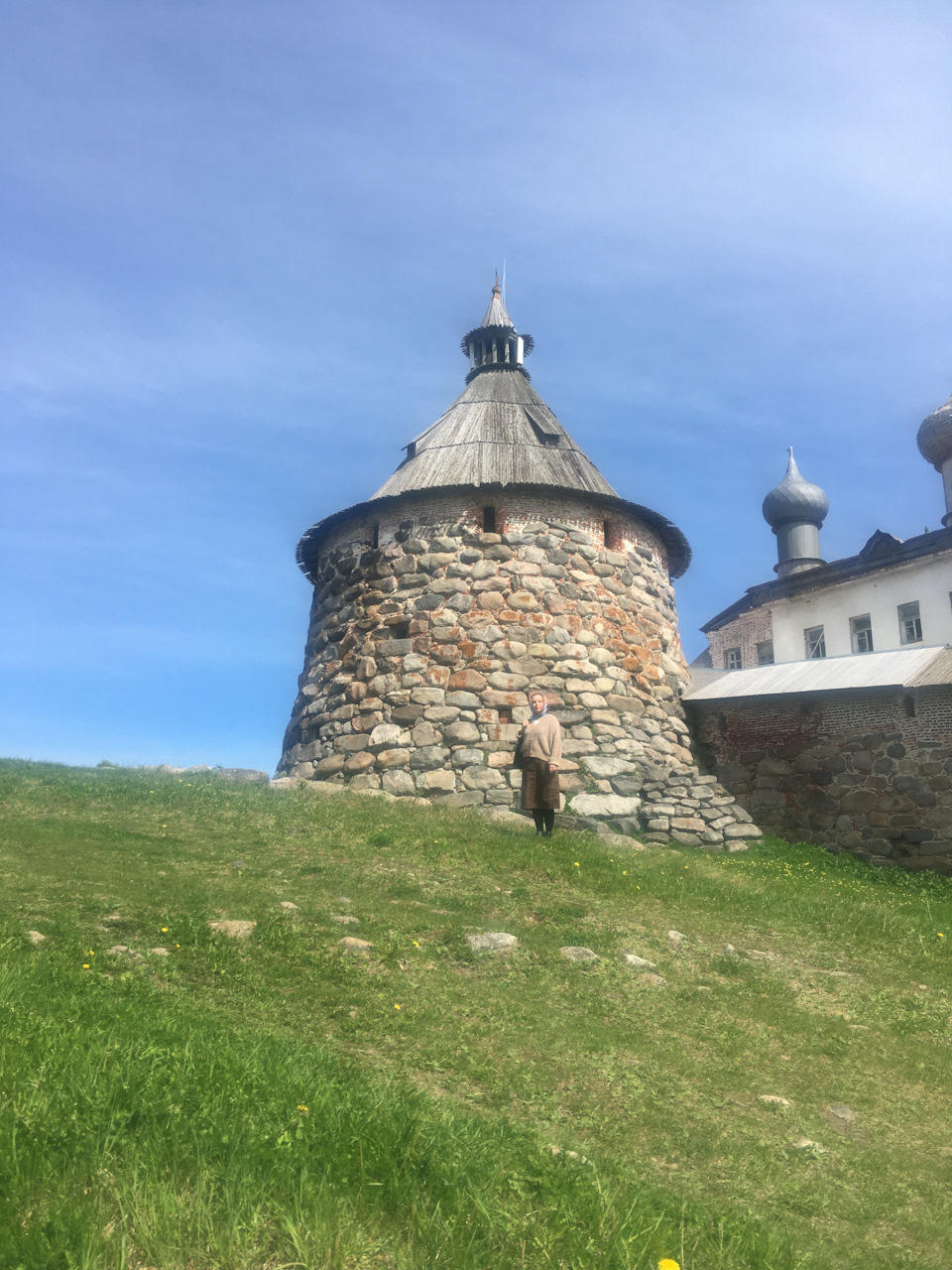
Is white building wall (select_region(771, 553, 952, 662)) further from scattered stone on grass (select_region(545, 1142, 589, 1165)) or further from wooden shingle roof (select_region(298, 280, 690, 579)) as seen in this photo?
scattered stone on grass (select_region(545, 1142, 589, 1165))

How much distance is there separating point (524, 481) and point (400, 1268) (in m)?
13.8

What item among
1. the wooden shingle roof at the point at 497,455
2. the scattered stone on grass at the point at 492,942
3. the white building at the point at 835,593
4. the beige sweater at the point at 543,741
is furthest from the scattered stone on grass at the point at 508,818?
the white building at the point at 835,593

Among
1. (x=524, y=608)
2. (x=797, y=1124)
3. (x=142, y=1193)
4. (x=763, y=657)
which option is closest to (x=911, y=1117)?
(x=797, y=1124)

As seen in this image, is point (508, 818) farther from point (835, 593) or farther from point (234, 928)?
point (835, 593)

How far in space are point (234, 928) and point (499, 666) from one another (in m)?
8.70

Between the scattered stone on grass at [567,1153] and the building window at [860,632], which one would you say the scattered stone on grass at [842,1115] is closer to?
the scattered stone on grass at [567,1153]

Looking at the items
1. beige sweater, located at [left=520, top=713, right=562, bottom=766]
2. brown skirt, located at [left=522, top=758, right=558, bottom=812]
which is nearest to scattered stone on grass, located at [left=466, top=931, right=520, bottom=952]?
A: brown skirt, located at [left=522, top=758, right=558, bottom=812]

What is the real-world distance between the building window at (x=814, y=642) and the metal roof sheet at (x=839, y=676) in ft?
57.4

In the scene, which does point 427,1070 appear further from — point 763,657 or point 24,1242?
point 763,657

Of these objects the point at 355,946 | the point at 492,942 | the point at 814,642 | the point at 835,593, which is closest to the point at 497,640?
the point at 492,942

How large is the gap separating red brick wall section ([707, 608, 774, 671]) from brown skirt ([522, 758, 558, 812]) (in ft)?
88.8

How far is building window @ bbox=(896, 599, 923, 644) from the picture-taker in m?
30.5

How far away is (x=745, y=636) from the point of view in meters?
38.2

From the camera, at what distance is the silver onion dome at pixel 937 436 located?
30.8 metres
